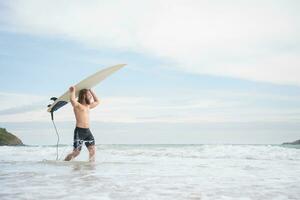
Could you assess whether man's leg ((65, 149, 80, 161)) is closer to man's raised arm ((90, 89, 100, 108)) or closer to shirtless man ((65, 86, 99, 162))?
shirtless man ((65, 86, 99, 162))

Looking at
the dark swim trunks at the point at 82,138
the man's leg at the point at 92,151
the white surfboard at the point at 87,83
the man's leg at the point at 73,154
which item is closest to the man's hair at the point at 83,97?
the white surfboard at the point at 87,83

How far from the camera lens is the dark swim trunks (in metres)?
9.28

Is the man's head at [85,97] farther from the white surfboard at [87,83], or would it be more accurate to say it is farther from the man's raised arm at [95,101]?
the white surfboard at [87,83]

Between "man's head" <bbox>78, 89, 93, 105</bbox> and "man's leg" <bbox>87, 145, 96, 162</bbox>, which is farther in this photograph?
"man's head" <bbox>78, 89, 93, 105</bbox>

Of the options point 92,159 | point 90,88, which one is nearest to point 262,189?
point 92,159

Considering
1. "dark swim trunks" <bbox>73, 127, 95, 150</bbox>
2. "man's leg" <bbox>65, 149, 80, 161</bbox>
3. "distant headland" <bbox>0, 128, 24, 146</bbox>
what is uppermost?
"distant headland" <bbox>0, 128, 24, 146</bbox>

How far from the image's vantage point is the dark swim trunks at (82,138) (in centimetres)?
928

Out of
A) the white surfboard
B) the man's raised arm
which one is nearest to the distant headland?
the white surfboard

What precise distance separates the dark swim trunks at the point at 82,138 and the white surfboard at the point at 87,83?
120 cm

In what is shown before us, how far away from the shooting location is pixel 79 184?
5516 millimetres

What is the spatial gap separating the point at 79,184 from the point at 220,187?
2.00 metres

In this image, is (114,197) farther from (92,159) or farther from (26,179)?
(92,159)

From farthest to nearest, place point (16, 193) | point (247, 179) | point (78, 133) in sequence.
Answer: point (78, 133) < point (247, 179) < point (16, 193)

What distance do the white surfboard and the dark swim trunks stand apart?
3.95ft
